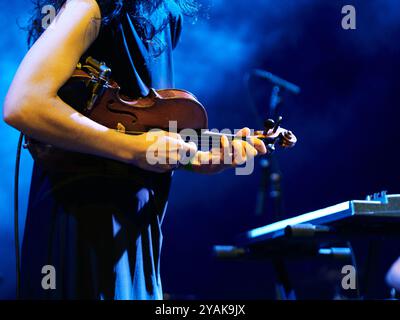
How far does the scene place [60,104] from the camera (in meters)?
1.17

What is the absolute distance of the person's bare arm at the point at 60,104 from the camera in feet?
3.77

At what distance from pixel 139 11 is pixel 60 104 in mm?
362

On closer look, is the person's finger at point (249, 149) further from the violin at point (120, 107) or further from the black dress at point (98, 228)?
the black dress at point (98, 228)

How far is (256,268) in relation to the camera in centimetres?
412

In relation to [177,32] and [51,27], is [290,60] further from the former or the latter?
[51,27]

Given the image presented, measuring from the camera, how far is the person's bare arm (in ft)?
3.77

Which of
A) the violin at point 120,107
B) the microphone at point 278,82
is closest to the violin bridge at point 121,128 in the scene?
the violin at point 120,107

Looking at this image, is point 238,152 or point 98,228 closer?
point 98,228

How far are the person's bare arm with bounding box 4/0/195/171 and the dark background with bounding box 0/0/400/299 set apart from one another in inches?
94.2

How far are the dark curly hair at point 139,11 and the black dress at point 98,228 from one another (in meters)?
0.04
